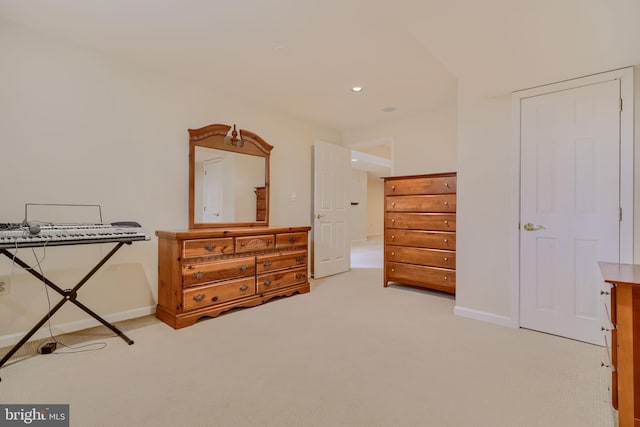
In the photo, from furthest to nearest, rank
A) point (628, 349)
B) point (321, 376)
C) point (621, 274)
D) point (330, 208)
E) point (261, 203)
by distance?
point (330, 208)
point (261, 203)
point (321, 376)
point (621, 274)
point (628, 349)

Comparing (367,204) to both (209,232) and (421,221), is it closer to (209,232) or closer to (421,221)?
(421,221)

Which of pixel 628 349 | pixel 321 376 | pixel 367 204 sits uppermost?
pixel 367 204

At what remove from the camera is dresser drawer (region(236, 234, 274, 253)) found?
3111 mm

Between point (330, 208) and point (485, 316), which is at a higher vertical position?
point (330, 208)

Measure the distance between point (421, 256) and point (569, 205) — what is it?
65.4 inches

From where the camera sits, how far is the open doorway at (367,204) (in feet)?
23.1

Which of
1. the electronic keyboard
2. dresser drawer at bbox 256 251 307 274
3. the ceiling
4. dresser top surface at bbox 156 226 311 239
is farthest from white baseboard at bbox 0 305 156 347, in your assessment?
the ceiling

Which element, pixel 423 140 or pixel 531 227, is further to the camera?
pixel 423 140

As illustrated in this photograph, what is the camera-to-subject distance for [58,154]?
2.47 meters

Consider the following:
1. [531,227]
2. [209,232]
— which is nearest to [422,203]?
[531,227]

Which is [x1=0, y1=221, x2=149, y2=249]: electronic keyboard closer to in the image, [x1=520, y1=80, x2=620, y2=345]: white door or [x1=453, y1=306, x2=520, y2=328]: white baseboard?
[x1=453, y1=306, x2=520, y2=328]: white baseboard

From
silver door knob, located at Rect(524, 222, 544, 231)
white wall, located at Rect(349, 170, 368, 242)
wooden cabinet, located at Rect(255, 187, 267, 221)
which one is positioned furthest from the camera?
white wall, located at Rect(349, 170, 368, 242)

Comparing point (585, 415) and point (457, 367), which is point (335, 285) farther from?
point (585, 415)

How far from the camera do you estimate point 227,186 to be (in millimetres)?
3588
